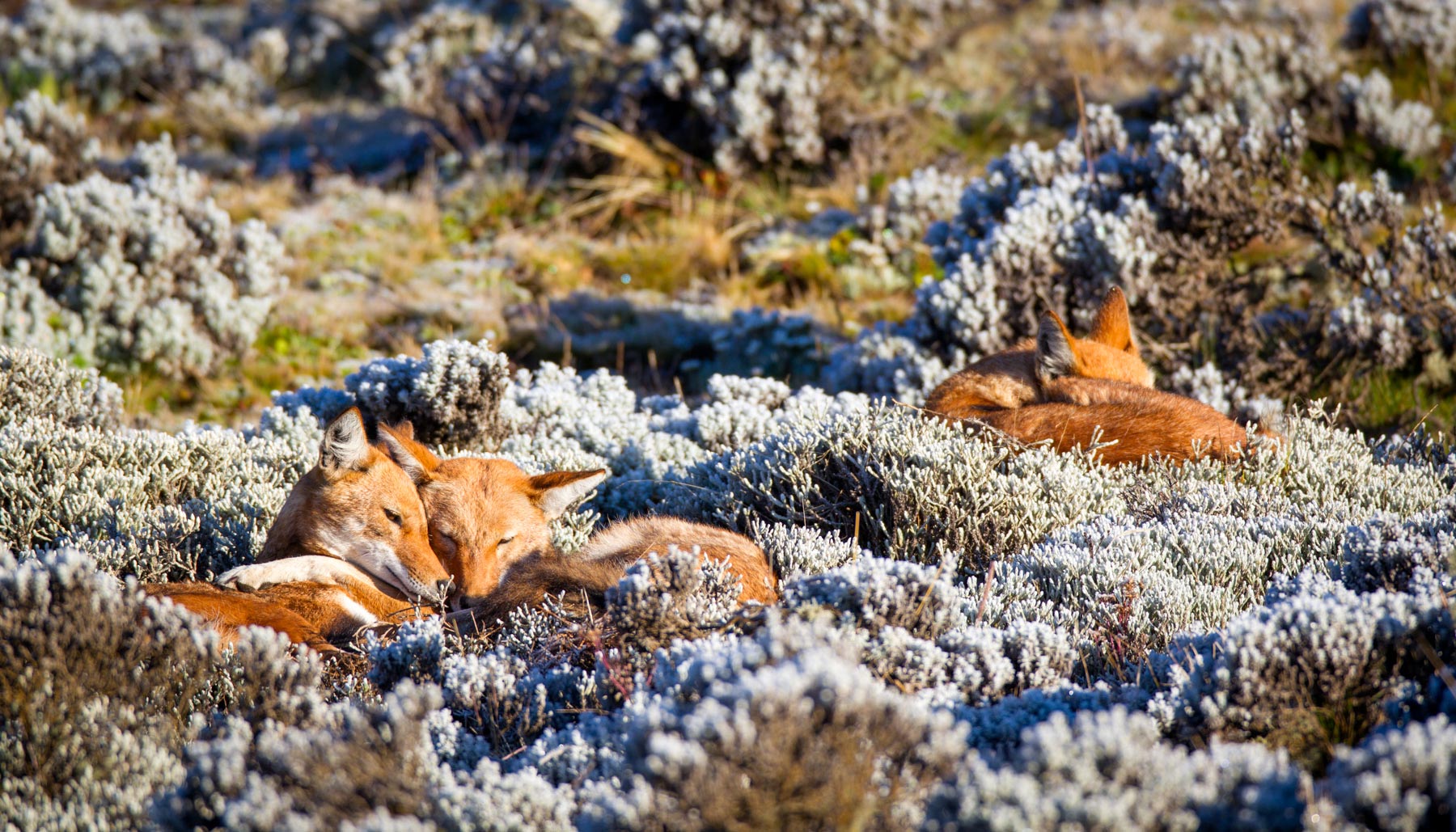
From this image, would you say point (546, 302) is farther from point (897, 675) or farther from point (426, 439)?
point (897, 675)

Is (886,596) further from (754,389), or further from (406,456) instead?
(754,389)

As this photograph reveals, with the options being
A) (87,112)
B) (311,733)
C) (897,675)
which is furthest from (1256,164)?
(87,112)

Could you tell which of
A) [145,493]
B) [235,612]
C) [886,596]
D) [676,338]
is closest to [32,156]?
[145,493]

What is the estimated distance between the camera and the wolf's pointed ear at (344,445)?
14.2 ft

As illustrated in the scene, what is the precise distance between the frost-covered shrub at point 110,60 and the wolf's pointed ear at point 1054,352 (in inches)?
432

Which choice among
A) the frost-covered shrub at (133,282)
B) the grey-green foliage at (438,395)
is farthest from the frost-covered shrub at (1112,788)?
the frost-covered shrub at (133,282)

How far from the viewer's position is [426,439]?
623cm

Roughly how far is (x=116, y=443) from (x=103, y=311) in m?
2.49

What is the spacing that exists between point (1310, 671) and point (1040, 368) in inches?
118

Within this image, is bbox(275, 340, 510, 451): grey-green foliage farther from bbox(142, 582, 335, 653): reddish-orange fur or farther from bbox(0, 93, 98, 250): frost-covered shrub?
bbox(0, 93, 98, 250): frost-covered shrub

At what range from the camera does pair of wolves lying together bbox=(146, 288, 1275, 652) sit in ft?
13.4

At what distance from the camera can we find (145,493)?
5.34m

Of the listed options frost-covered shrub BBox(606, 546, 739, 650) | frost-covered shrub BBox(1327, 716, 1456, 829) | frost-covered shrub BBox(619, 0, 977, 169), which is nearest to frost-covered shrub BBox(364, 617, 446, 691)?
frost-covered shrub BBox(606, 546, 739, 650)

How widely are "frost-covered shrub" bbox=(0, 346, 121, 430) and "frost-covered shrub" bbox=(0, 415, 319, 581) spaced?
0.24m
